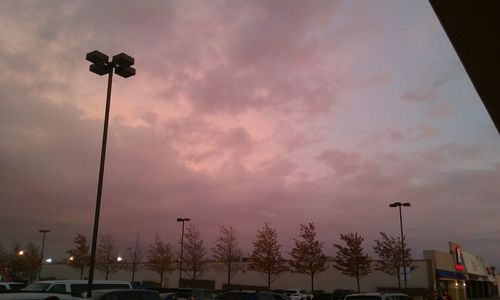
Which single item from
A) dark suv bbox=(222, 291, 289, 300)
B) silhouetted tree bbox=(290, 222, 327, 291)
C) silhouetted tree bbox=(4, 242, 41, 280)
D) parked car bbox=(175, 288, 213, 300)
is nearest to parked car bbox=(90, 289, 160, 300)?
dark suv bbox=(222, 291, 289, 300)

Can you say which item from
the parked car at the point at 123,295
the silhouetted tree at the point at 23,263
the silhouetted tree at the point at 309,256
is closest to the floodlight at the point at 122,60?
the parked car at the point at 123,295

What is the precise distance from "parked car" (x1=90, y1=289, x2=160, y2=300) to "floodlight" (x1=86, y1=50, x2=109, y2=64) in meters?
8.18

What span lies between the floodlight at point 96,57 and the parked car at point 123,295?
8181 millimetres

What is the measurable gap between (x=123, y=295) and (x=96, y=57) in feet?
27.7

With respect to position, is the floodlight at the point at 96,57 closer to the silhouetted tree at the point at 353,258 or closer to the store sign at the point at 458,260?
the silhouetted tree at the point at 353,258

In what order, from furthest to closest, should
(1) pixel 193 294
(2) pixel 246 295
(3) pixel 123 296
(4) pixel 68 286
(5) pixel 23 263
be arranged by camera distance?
1. (5) pixel 23 263
2. (1) pixel 193 294
3. (4) pixel 68 286
4. (2) pixel 246 295
5. (3) pixel 123 296

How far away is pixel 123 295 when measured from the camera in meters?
13.9

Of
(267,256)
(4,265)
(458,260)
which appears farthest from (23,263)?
(458,260)

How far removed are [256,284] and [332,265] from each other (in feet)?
35.9

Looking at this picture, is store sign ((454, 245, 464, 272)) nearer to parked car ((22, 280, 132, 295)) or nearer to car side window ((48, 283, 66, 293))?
parked car ((22, 280, 132, 295))

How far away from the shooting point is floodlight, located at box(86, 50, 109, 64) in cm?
1689

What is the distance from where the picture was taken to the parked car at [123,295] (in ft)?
43.9

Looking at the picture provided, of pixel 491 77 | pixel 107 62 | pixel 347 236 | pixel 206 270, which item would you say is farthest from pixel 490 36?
pixel 206 270

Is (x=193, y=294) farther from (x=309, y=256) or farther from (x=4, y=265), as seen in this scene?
(x=4, y=265)
